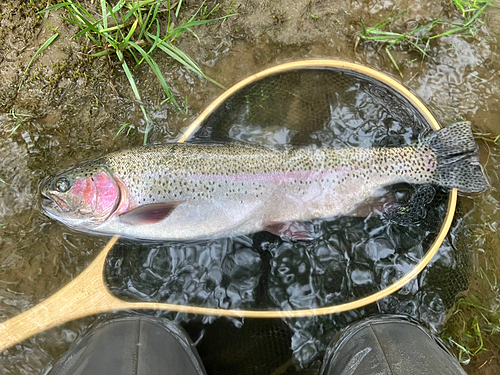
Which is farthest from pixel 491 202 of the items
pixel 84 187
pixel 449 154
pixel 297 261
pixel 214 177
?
pixel 84 187

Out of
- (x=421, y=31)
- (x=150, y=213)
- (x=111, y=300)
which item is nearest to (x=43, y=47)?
(x=150, y=213)

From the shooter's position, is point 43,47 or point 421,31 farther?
point 421,31

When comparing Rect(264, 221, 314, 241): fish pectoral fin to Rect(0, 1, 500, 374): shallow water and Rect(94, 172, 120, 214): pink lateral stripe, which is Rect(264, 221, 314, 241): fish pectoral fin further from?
Rect(94, 172, 120, 214): pink lateral stripe

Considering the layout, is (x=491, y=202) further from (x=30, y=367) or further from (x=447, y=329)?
(x=30, y=367)

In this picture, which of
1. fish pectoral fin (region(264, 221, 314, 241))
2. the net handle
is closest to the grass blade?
the net handle

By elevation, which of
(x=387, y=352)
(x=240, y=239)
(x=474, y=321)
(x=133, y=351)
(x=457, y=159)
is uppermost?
(x=457, y=159)

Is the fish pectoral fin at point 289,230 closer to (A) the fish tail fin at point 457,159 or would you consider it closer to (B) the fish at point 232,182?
(B) the fish at point 232,182

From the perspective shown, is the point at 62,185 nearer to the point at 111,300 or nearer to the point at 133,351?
the point at 111,300

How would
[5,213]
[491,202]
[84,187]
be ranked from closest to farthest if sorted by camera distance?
[84,187]
[5,213]
[491,202]
